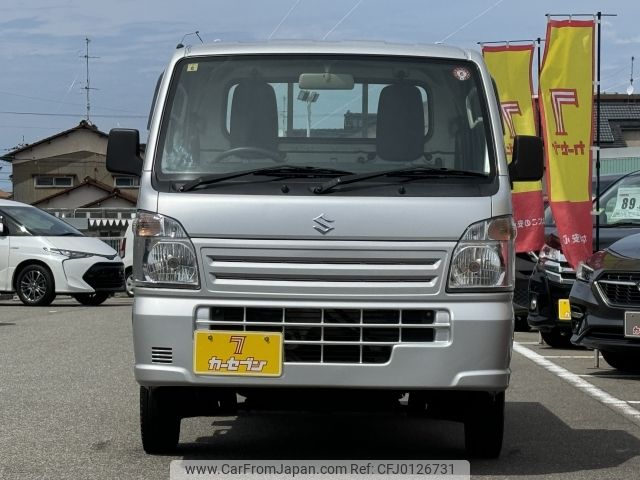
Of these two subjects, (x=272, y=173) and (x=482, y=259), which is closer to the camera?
(x=482, y=259)

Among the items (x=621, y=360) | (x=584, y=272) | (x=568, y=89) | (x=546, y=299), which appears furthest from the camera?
(x=568, y=89)

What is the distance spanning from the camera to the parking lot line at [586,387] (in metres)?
8.29

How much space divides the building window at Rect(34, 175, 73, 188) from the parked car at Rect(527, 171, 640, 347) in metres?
60.4

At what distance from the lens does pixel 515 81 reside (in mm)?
17219

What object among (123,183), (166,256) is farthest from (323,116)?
(123,183)

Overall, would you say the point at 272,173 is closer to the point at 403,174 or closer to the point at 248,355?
the point at 403,174

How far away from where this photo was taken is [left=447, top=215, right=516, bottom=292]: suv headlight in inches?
226

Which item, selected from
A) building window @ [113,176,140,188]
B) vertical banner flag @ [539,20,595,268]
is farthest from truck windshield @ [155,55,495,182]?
building window @ [113,176,140,188]

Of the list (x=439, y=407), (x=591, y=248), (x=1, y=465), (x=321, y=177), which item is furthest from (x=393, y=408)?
(x=591, y=248)

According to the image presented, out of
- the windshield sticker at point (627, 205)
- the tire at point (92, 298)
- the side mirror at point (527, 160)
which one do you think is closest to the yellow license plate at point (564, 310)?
the windshield sticker at point (627, 205)

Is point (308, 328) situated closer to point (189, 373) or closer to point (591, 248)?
point (189, 373)

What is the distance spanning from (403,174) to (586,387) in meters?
4.31

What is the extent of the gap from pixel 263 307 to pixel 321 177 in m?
0.70

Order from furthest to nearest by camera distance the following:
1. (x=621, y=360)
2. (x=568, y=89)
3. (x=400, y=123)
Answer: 1. (x=568, y=89)
2. (x=621, y=360)
3. (x=400, y=123)
